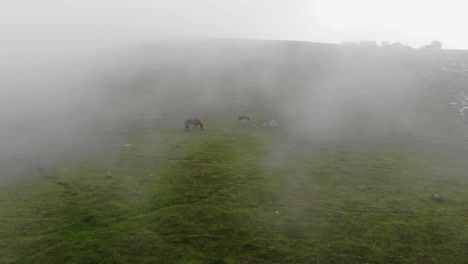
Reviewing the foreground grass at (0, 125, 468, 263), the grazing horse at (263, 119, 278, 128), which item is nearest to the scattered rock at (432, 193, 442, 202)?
the foreground grass at (0, 125, 468, 263)

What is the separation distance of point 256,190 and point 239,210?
4783mm

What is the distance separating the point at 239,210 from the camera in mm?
33094

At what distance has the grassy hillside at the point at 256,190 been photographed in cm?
2745

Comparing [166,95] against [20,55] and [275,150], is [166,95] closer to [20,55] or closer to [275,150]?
[275,150]

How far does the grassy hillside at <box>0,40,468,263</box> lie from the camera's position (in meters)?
27.5

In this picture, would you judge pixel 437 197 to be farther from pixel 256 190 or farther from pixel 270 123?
pixel 270 123

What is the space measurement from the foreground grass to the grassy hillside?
141 millimetres

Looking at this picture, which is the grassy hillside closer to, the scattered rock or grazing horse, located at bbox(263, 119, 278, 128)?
the scattered rock

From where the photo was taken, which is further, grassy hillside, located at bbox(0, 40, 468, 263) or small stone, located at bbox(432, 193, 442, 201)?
small stone, located at bbox(432, 193, 442, 201)

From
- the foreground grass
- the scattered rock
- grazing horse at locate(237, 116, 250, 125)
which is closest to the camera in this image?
the foreground grass

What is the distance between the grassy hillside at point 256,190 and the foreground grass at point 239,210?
0.14 metres

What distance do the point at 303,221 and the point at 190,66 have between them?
8337 centimetres

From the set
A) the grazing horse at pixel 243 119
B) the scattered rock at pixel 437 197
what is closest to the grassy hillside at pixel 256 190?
the scattered rock at pixel 437 197

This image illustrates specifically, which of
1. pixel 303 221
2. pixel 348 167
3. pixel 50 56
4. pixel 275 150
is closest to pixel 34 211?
pixel 303 221
